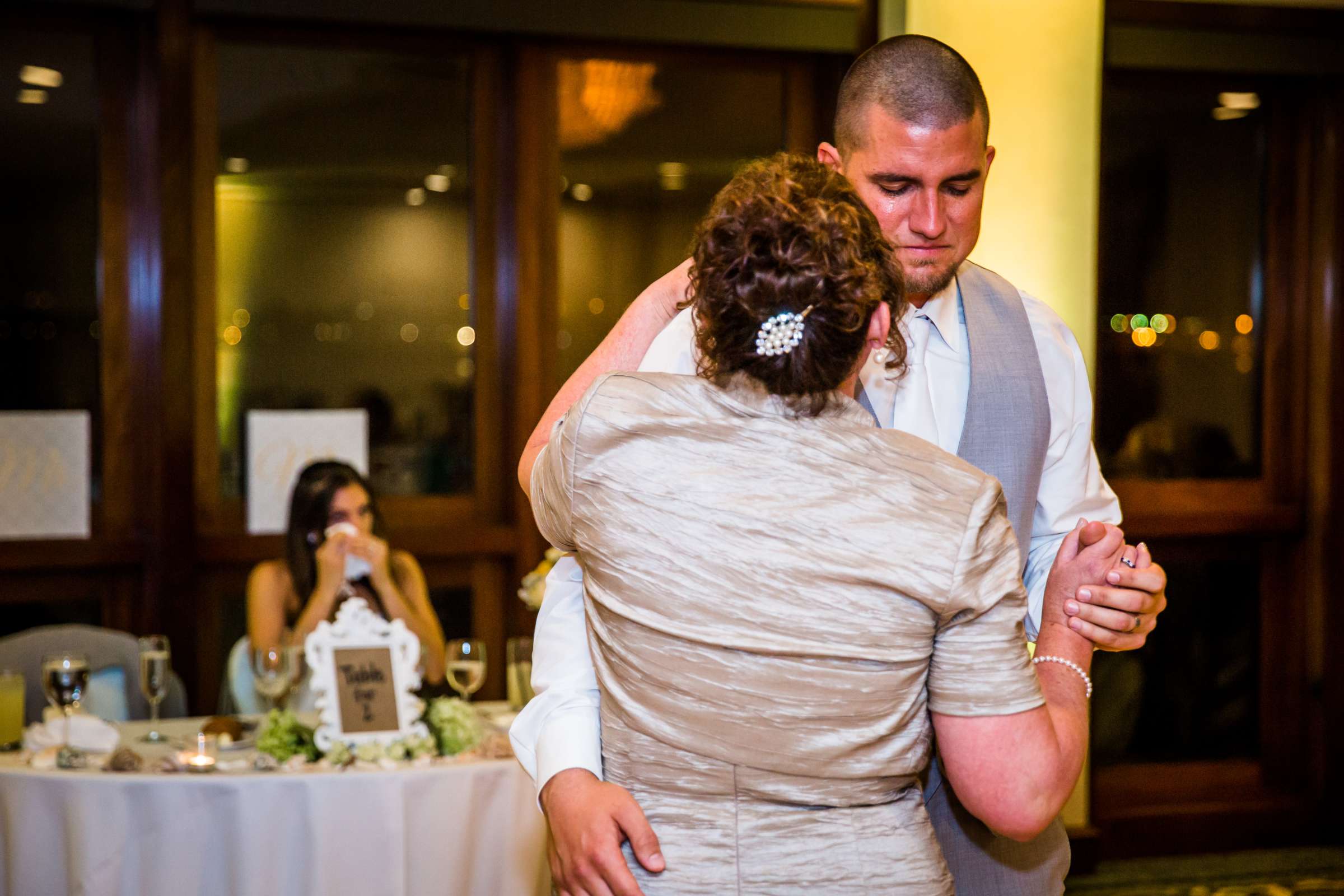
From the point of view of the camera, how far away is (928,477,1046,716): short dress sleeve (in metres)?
1.15

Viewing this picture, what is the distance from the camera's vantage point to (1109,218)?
4863 millimetres

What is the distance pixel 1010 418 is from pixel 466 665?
191 centimetres

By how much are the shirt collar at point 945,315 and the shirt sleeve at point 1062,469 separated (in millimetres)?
99

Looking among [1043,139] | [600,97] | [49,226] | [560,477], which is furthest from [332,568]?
[560,477]

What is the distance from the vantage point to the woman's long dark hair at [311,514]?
390cm

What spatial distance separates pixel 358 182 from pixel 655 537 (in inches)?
149

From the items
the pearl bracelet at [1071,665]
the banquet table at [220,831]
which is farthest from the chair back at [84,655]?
the pearl bracelet at [1071,665]

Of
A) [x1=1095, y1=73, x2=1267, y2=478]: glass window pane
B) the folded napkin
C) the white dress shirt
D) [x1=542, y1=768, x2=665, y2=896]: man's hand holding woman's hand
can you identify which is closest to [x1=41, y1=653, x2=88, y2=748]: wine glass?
the folded napkin

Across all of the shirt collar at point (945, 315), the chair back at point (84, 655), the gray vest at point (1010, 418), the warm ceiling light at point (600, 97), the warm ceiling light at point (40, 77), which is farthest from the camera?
the warm ceiling light at point (600, 97)

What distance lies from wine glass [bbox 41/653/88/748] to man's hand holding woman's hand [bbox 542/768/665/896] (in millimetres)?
2008

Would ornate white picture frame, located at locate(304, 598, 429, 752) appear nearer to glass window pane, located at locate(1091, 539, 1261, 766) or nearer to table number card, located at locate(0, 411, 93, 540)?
table number card, located at locate(0, 411, 93, 540)

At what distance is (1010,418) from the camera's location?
158 centimetres

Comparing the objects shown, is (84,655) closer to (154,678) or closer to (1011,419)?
(154,678)

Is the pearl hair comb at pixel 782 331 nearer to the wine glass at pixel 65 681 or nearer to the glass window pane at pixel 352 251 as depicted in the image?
the wine glass at pixel 65 681
